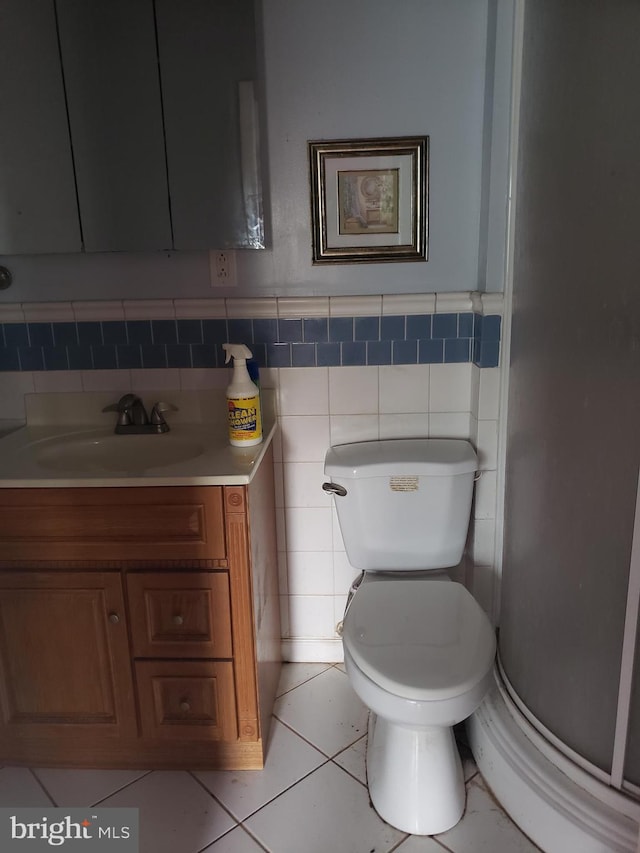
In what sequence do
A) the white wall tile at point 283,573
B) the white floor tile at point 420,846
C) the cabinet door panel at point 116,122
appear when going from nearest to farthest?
the white floor tile at point 420,846, the cabinet door panel at point 116,122, the white wall tile at point 283,573

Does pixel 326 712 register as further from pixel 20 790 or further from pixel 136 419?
pixel 136 419

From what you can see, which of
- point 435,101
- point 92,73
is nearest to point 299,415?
point 435,101

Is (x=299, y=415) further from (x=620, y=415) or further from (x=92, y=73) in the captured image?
(x=92, y=73)

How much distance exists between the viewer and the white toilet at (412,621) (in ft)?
4.11

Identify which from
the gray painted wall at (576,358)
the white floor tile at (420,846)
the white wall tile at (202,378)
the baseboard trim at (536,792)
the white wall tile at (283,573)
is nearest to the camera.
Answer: the gray painted wall at (576,358)

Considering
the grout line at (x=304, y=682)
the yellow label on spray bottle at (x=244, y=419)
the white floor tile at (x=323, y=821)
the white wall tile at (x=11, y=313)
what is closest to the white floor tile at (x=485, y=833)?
the white floor tile at (x=323, y=821)

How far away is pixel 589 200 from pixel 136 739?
1.56m

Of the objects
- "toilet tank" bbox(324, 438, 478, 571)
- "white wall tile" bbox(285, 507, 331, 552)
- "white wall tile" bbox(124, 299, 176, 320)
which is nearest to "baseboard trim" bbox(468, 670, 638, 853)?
"toilet tank" bbox(324, 438, 478, 571)

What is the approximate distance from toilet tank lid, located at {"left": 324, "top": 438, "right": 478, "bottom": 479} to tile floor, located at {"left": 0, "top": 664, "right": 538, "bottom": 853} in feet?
2.37

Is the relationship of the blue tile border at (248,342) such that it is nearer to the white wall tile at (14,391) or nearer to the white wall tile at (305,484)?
the white wall tile at (14,391)

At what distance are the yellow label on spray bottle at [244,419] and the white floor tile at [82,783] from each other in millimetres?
881

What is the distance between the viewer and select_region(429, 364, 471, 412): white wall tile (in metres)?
1.73

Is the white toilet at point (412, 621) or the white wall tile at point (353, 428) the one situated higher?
the white wall tile at point (353, 428)

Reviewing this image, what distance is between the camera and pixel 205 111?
1.59 m
